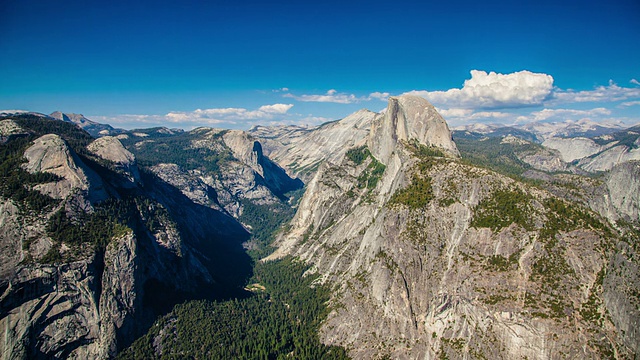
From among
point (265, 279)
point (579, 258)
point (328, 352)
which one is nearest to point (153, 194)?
point (265, 279)

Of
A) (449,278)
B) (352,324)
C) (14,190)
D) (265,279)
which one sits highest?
(14,190)

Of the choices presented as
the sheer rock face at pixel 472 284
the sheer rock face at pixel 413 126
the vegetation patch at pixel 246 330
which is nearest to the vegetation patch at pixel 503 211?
the sheer rock face at pixel 472 284

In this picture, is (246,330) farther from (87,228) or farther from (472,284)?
(472,284)

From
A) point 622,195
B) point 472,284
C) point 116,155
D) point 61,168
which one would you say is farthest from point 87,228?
point 622,195

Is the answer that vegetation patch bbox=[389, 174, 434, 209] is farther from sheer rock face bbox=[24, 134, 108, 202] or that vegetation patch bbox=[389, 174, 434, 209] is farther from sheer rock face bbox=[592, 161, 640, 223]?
sheer rock face bbox=[24, 134, 108, 202]

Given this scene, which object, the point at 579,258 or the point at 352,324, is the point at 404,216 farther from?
the point at 579,258

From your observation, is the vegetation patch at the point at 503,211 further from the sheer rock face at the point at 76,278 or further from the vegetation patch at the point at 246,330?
the sheer rock face at the point at 76,278

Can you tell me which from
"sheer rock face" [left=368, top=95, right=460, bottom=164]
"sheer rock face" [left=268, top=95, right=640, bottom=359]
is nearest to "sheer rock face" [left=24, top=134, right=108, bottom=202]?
"sheer rock face" [left=268, top=95, right=640, bottom=359]
